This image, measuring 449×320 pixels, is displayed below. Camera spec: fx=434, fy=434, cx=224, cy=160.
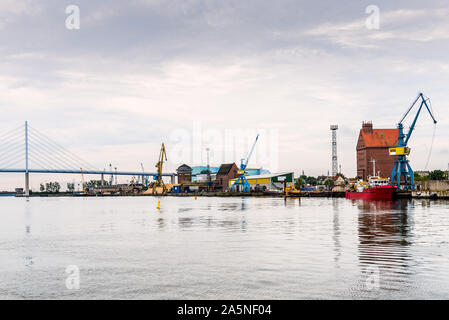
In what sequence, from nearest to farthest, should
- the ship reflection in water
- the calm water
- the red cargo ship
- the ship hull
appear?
the calm water, the ship reflection in water, the ship hull, the red cargo ship

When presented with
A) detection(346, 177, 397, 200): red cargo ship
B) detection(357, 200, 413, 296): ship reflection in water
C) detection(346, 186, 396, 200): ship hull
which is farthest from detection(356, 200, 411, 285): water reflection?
detection(346, 177, 397, 200): red cargo ship

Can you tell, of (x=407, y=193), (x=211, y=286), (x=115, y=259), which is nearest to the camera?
(x=211, y=286)

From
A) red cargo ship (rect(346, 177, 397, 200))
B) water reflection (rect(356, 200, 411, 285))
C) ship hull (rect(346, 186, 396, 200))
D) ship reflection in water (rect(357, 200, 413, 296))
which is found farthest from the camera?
red cargo ship (rect(346, 177, 397, 200))

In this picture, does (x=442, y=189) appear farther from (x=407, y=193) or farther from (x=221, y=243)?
(x=221, y=243)

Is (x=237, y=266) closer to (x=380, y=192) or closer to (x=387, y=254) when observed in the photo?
(x=387, y=254)

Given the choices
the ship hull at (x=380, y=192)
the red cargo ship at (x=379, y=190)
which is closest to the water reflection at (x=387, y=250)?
the ship hull at (x=380, y=192)

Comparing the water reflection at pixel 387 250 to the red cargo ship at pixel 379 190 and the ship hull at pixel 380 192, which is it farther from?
the red cargo ship at pixel 379 190

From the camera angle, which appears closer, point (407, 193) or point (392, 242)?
point (392, 242)

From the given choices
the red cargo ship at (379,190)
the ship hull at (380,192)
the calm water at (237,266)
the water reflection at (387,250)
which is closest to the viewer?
the calm water at (237,266)

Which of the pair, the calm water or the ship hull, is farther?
the ship hull

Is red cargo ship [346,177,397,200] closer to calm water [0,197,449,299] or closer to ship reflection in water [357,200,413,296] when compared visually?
ship reflection in water [357,200,413,296]
